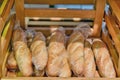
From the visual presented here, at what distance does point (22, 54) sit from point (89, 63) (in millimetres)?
320

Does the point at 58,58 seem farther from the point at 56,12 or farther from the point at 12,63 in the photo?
the point at 56,12

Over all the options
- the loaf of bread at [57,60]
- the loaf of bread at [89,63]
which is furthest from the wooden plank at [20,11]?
the loaf of bread at [89,63]

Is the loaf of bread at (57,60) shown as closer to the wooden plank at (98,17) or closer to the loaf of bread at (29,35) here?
the loaf of bread at (29,35)

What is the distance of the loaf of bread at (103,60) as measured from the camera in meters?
1.15

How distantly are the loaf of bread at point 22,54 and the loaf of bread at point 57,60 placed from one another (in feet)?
0.30

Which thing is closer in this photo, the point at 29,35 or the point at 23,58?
the point at 23,58

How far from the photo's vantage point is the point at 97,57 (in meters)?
1.23

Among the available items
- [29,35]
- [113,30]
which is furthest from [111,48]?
[29,35]

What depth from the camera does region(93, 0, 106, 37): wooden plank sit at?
4.62 ft

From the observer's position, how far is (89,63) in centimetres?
119

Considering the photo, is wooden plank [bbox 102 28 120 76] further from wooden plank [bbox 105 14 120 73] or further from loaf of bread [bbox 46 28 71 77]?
loaf of bread [bbox 46 28 71 77]

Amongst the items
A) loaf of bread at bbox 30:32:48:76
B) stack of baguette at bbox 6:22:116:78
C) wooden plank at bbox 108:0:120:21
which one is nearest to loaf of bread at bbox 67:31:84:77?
stack of baguette at bbox 6:22:116:78

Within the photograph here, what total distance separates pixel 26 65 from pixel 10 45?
8.7 inches

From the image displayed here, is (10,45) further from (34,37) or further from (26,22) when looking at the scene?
(26,22)
